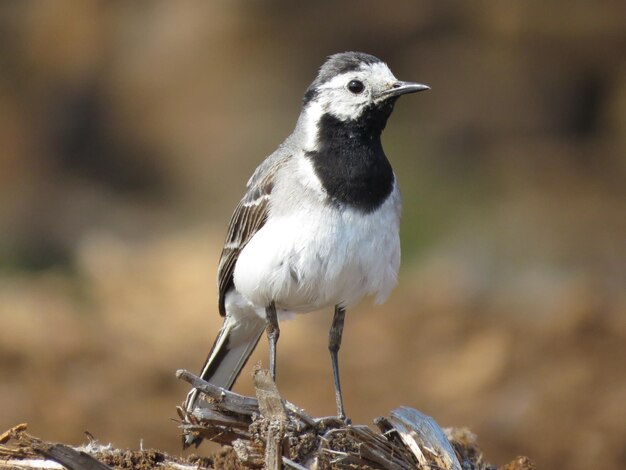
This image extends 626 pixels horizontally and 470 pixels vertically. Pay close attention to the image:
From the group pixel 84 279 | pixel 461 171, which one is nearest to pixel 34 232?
pixel 84 279

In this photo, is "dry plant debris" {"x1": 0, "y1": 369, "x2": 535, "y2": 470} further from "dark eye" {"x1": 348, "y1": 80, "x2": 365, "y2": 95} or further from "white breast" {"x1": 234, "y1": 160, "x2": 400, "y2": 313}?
"dark eye" {"x1": 348, "y1": 80, "x2": 365, "y2": 95}

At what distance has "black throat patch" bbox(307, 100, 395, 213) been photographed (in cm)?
692

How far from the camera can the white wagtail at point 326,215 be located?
22.5 ft

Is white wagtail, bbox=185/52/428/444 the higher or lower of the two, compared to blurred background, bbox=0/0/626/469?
lower

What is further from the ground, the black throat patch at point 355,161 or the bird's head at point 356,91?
the bird's head at point 356,91

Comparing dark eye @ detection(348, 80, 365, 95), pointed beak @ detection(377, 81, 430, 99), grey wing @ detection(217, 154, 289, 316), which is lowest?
grey wing @ detection(217, 154, 289, 316)

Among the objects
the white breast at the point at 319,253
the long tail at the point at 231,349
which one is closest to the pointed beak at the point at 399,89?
the white breast at the point at 319,253

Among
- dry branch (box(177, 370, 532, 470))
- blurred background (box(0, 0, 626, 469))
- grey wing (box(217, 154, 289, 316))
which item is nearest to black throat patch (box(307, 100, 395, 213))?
grey wing (box(217, 154, 289, 316))

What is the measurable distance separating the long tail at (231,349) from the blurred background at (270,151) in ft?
10.1

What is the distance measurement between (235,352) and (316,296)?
2.95 feet

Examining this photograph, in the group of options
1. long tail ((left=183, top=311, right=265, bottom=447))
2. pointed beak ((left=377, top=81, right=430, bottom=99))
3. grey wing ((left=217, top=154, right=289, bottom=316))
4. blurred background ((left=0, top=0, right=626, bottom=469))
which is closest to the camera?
pointed beak ((left=377, top=81, right=430, bottom=99))

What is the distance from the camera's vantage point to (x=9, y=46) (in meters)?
16.3

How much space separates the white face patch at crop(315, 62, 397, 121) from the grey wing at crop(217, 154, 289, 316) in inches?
18.5

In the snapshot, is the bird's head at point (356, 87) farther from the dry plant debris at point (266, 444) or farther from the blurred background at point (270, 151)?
the blurred background at point (270, 151)
